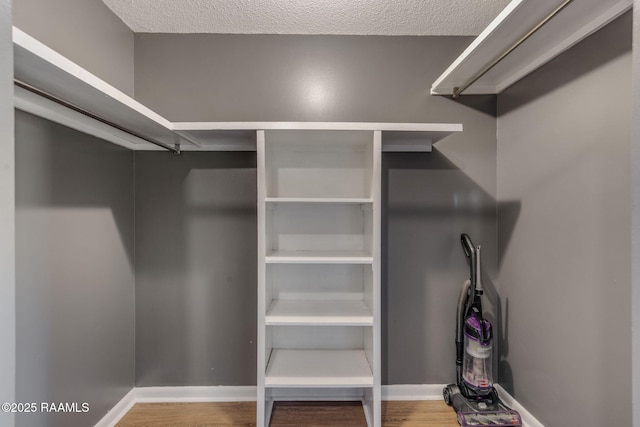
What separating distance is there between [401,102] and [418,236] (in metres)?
0.87

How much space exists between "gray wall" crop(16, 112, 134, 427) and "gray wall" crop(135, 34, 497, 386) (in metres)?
0.17

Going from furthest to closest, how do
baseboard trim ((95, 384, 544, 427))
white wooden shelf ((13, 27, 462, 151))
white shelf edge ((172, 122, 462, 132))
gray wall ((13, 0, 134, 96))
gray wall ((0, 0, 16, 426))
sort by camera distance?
baseboard trim ((95, 384, 544, 427)) < white shelf edge ((172, 122, 462, 132)) < gray wall ((13, 0, 134, 96)) < white wooden shelf ((13, 27, 462, 151)) < gray wall ((0, 0, 16, 426))

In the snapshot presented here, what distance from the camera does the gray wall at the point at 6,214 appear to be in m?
0.62

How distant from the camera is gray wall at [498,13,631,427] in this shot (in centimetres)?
117

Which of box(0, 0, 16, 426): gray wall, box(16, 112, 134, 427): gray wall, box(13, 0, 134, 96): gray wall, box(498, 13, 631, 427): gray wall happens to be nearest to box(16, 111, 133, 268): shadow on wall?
box(16, 112, 134, 427): gray wall

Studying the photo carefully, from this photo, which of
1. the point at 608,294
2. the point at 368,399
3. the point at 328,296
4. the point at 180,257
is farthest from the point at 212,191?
the point at 608,294

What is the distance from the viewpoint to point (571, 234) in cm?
138

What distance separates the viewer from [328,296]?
1907 millimetres

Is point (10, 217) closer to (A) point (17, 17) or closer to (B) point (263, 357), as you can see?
(A) point (17, 17)

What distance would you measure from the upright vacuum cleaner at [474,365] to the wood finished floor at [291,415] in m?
0.13

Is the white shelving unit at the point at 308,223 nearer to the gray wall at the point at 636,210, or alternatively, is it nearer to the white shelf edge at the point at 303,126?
the white shelf edge at the point at 303,126

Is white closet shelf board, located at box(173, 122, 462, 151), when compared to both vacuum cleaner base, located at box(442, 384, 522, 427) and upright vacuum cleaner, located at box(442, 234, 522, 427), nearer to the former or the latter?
upright vacuum cleaner, located at box(442, 234, 522, 427)

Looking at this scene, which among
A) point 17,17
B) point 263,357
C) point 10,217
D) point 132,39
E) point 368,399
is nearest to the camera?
point 10,217

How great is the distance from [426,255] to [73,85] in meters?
1.90
